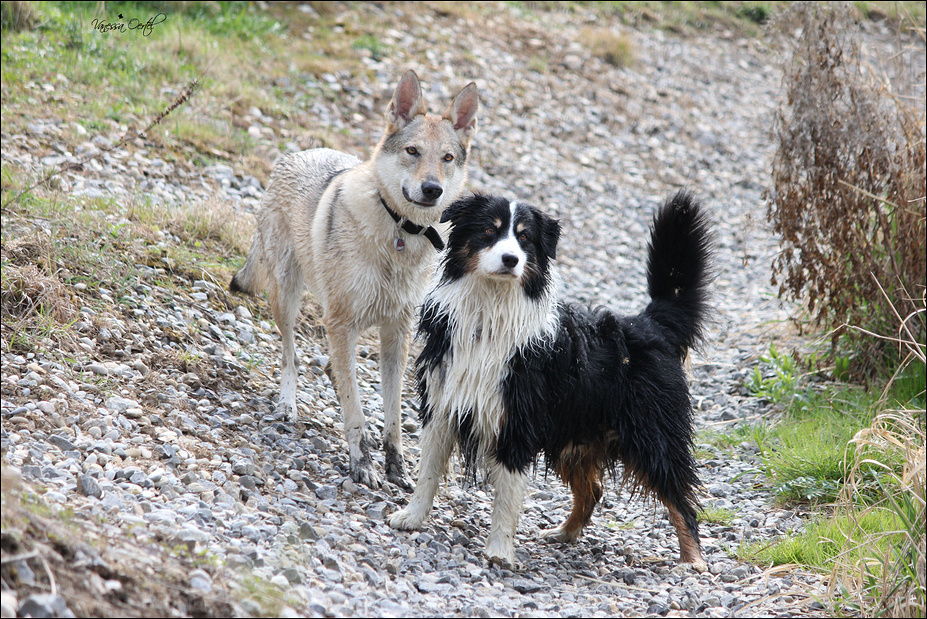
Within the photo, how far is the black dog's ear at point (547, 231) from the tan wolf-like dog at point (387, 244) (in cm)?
77

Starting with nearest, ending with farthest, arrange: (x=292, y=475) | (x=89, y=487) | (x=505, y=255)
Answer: (x=89, y=487) → (x=505, y=255) → (x=292, y=475)

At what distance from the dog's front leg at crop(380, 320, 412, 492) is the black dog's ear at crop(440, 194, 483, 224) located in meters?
1.01

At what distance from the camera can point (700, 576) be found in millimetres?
3979

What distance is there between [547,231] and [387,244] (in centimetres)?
108

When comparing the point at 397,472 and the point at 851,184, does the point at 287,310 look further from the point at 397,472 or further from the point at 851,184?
the point at 851,184

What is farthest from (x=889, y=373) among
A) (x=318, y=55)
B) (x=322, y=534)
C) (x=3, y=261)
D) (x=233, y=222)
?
(x=318, y=55)

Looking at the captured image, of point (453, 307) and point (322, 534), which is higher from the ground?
point (453, 307)

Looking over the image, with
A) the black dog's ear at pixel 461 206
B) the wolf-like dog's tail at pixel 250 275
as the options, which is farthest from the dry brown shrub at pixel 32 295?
the black dog's ear at pixel 461 206

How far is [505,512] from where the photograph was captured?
3975 millimetres

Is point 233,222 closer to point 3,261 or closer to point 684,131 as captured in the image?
point 3,261

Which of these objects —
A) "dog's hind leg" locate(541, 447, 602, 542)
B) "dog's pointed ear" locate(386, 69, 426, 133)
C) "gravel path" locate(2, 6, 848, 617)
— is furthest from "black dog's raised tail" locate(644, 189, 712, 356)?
"dog's pointed ear" locate(386, 69, 426, 133)

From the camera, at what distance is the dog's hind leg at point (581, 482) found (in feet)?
14.4

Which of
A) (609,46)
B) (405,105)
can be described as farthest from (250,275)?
(609,46)

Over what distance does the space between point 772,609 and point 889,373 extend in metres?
3.38
